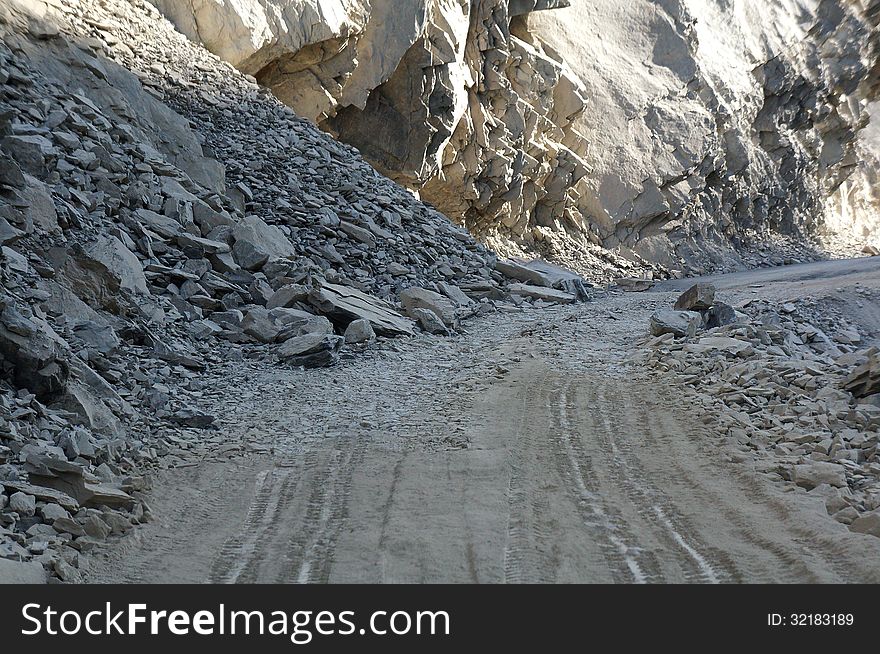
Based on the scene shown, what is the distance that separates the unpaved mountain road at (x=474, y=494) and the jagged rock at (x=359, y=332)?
653 millimetres

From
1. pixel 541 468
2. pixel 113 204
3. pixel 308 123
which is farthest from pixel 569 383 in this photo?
pixel 308 123

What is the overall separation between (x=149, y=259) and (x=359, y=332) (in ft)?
8.65

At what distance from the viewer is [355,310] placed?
10.9 meters

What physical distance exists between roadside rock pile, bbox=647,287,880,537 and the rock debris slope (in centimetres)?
381

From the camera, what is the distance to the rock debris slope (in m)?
6.02

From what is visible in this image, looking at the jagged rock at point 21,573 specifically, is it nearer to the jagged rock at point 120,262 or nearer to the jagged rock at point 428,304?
the jagged rock at point 120,262

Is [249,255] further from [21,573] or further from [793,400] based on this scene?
[21,573]

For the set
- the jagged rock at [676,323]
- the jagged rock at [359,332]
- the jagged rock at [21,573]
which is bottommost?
the jagged rock at [21,573]

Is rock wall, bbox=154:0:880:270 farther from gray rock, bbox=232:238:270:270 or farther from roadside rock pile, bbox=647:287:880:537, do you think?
roadside rock pile, bbox=647:287:880:537

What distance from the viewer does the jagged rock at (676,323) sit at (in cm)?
1051

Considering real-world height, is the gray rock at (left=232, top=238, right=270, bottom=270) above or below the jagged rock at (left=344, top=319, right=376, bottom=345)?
above

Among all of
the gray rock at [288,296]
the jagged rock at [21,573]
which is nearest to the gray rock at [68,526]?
the jagged rock at [21,573]

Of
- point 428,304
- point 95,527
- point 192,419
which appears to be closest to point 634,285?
point 428,304

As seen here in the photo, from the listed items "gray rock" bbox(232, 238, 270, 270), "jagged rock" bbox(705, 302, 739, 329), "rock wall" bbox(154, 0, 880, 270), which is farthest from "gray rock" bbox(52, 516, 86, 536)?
"rock wall" bbox(154, 0, 880, 270)
